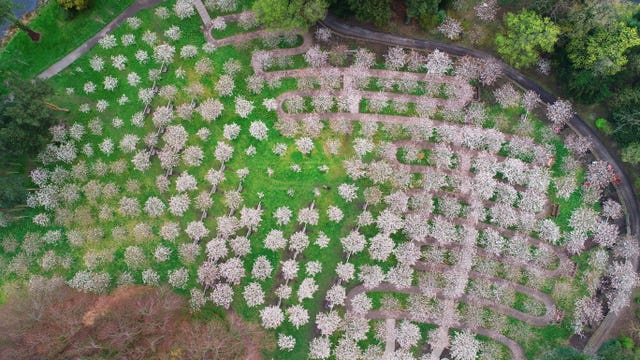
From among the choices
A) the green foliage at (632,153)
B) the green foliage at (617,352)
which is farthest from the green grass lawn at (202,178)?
the green foliage at (632,153)

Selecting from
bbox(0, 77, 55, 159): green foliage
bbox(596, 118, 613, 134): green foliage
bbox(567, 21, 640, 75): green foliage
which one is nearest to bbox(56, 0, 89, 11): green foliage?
bbox(0, 77, 55, 159): green foliage

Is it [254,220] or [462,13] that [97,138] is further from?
[462,13]

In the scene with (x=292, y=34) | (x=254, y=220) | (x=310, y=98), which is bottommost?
(x=254, y=220)

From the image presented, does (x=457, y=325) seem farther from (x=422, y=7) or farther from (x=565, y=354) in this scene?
(x=422, y=7)

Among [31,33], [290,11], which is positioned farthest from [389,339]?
[31,33]

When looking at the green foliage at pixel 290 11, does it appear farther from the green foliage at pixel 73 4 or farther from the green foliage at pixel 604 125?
the green foliage at pixel 604 125

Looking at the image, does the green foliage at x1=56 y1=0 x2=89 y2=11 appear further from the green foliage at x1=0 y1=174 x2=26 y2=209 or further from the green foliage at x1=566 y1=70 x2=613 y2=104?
the green foliage at x1=566 y1=70 x2=613 y2=104

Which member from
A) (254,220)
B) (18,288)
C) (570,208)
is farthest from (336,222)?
(18,288)
